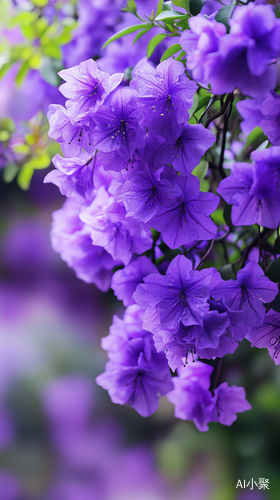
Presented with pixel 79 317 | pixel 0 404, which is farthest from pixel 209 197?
pixel 0 404

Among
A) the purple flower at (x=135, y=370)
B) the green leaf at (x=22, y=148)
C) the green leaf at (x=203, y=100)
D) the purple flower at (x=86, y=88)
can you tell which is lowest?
the purple flower at (x=135, y=370)

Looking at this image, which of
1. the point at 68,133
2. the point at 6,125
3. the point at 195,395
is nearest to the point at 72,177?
the point at 68,133

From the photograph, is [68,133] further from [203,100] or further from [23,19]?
[23,19]

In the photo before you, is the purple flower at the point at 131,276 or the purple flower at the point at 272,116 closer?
the purple flower at the point at 272,116

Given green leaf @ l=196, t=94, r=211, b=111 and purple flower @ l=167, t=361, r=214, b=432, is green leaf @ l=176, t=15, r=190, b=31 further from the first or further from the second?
purple flower @ l=167, t=361, r=214, b=432

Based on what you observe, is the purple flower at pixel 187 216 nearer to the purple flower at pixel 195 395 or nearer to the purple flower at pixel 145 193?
the purple flower at pixel 145 193

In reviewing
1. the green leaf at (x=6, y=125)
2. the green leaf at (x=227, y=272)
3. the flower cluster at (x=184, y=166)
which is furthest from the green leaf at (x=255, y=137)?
the green leaf at (x=6, y=125)

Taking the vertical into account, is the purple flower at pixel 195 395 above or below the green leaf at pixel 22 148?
below

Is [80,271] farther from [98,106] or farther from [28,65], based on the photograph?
[28,65]
